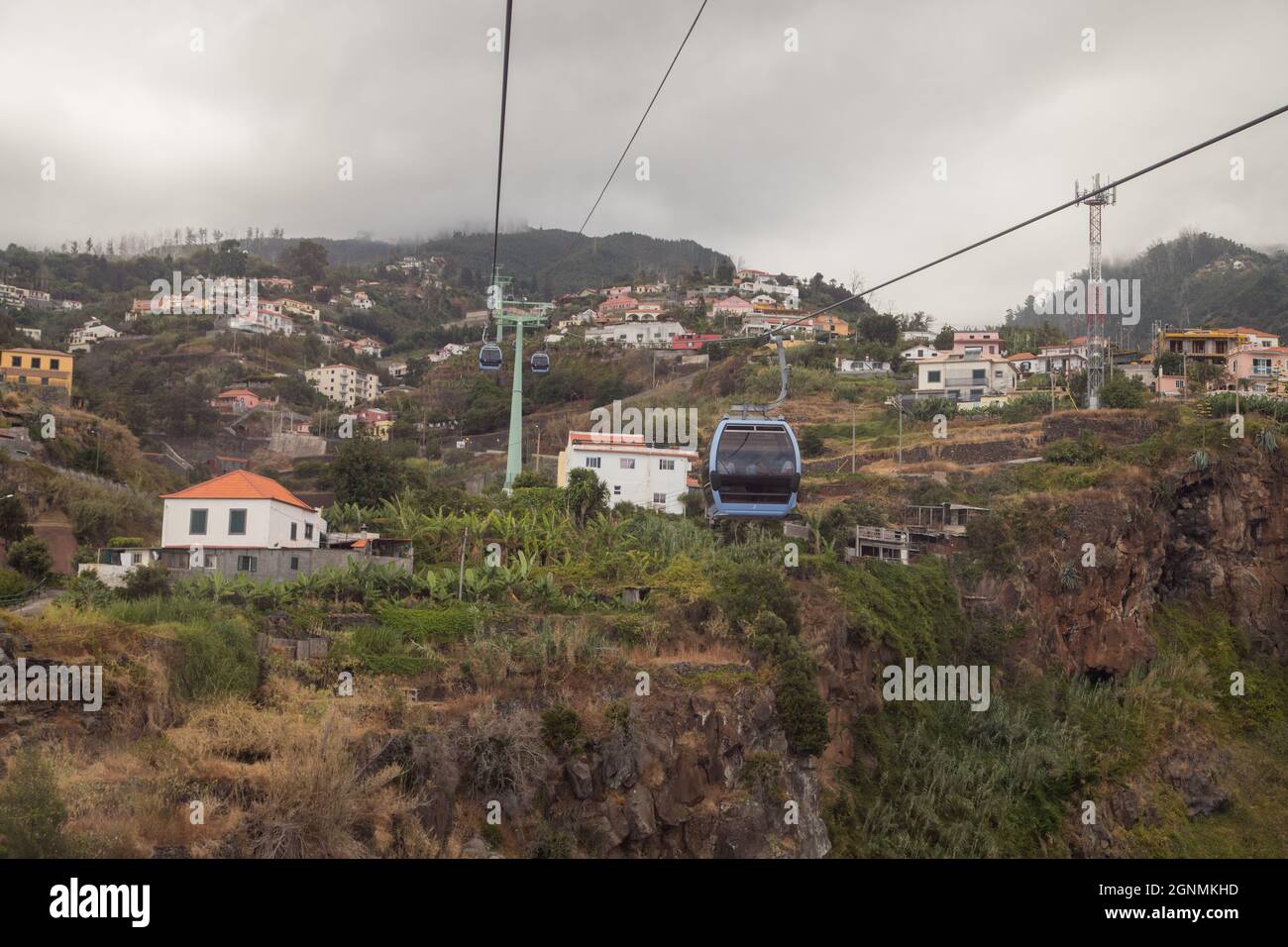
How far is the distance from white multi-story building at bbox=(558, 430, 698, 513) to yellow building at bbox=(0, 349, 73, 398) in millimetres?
33413

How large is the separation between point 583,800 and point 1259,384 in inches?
1725

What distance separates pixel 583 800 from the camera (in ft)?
69.4

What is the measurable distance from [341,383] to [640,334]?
23.3 m

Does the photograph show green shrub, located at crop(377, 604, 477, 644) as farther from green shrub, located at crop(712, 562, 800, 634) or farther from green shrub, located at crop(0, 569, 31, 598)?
green shrub, located at crop(0, 569, 31, 598)

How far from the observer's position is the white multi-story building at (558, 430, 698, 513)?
123ft

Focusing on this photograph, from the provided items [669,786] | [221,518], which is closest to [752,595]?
[669,786]

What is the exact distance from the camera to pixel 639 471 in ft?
125

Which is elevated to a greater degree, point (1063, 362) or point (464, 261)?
point (464, 261)

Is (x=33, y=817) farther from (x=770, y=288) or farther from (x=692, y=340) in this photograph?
(x=770, y=288)

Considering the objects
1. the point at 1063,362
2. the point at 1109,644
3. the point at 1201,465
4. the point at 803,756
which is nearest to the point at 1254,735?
the point at 1109,644

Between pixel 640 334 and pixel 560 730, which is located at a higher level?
pixel 640 334

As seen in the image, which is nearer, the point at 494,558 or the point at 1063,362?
the point at 494,558
